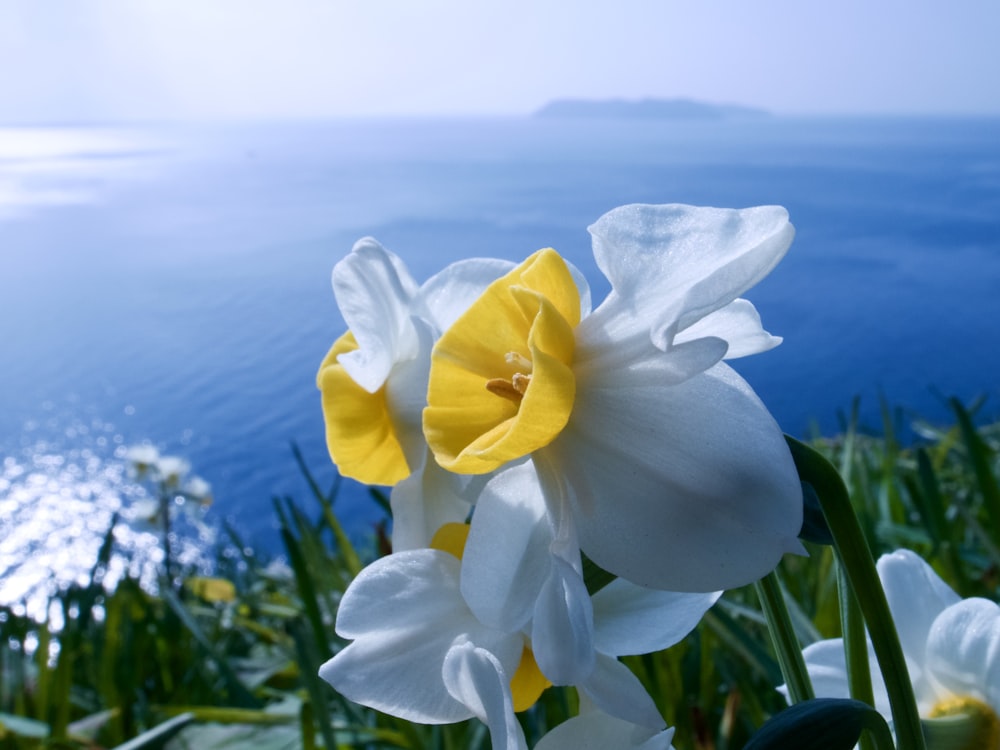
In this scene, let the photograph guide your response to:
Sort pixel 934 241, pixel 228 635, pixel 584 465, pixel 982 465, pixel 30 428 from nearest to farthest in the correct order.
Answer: pixel 584 465
pixel 982 465
pixel 228 635
pixel 30 428
pixel 934 241

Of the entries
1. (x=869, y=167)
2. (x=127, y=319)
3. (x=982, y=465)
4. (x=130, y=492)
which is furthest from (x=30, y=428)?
(x=869, y=167)

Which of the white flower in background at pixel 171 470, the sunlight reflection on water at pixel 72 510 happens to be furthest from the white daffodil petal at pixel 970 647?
the sunlight reflection on water at pixel 72 510

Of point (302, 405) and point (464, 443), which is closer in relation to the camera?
point (464, 443)

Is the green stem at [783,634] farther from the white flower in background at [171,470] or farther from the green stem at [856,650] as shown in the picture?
the white flower in background at [171,470]

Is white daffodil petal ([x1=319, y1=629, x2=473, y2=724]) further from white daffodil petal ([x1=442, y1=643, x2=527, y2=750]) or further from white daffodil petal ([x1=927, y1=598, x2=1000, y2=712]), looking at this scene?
white daffodil petal ([x1=927, y1=598, x2=1000, y2=712])

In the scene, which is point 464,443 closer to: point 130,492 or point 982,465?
point 982,465

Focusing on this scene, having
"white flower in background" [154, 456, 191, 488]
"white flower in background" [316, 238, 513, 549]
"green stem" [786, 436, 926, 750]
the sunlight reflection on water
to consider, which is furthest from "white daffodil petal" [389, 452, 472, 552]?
the sunlight reflection on water

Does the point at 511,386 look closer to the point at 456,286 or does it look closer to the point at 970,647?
the point at 456,286

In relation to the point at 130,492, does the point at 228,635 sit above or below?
above
